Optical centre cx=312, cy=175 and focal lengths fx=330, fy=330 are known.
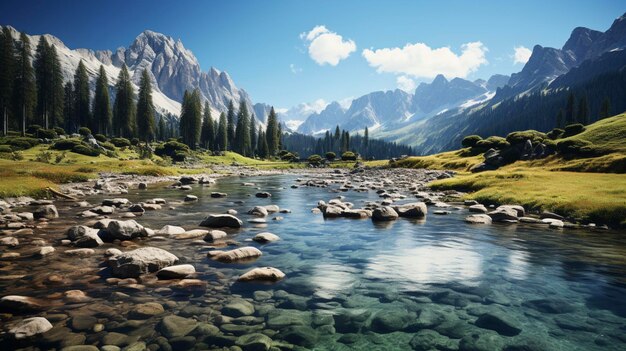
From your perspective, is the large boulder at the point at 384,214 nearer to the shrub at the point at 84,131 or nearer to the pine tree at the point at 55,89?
the shrub at the point at 84,131

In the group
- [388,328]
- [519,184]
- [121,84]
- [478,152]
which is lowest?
[388,328]

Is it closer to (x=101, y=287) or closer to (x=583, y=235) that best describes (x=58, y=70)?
(x=101, y=287)

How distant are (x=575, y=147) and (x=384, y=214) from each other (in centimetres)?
3870

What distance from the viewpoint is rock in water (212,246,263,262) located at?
1127 cm

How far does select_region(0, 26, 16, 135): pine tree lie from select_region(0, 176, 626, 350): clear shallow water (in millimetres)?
73734

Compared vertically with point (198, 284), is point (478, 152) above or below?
above

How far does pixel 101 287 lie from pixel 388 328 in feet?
23.9

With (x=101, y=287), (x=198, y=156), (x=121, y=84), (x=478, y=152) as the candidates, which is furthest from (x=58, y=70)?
(x=478, y=152)

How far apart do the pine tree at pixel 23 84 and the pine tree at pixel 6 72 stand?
1384 mm

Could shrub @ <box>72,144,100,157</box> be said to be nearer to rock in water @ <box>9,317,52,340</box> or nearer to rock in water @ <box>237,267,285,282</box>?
rock in water @ <box>237,267,285,282</box>

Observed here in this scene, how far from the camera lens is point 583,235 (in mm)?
16172

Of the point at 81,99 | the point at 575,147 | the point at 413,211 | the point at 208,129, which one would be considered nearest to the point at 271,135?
the point at 208,129

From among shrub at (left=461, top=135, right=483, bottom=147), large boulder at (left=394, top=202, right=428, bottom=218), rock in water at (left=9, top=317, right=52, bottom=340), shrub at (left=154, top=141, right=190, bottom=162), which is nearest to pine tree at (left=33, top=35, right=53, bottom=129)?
shrub at (left=154, top=141, right=190, bottom=162)

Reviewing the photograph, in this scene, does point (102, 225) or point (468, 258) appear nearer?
point (468, 258)
